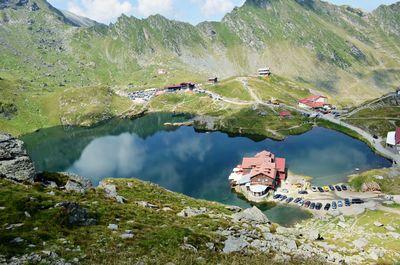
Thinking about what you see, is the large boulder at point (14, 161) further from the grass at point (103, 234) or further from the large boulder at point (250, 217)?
the large boulder at point (250, 217)

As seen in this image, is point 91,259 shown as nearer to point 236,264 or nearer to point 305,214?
point 236,264

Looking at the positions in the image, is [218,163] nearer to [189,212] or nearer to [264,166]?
[264,166]

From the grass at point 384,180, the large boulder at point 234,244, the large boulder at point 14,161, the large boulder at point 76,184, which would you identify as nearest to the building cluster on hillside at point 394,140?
the grass at point 384,180

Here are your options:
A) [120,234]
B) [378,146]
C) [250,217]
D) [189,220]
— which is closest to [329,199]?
[250,217]

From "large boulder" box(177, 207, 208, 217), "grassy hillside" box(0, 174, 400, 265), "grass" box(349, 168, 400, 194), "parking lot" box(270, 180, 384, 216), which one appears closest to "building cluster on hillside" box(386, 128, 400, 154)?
"grass" box(349, 168, 400, 194)

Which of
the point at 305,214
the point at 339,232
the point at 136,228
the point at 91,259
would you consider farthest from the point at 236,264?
the point at 305,214
